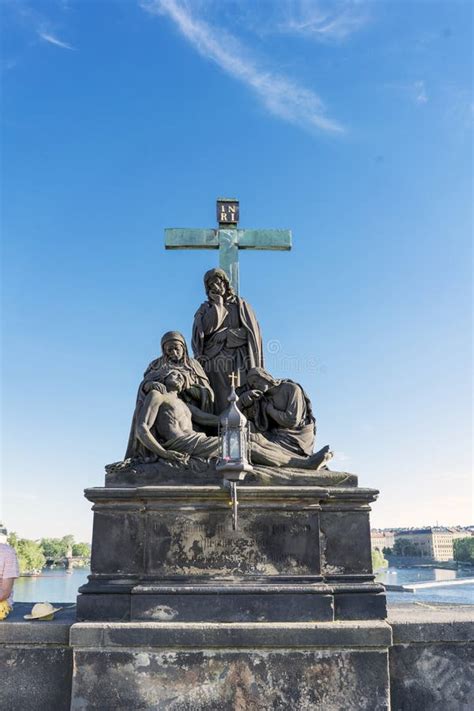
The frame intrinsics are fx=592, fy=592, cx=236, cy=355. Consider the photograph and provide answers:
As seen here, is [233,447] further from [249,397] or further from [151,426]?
[249,397]

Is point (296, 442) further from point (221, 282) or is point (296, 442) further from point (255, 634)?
point (221, 282)

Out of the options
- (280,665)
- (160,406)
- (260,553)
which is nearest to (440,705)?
(280,665)

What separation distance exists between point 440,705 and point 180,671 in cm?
217

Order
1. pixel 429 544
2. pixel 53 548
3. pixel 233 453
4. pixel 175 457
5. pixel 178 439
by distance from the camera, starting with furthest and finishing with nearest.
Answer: pixel 429 544
pixel 53 548
pixel 178 439
pixel 175 457
pixel 233 453

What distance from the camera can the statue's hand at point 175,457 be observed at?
5.45 metres

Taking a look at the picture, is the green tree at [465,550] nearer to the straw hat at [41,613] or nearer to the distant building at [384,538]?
the distant building at [384,538]

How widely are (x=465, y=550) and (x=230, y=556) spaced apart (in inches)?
3948

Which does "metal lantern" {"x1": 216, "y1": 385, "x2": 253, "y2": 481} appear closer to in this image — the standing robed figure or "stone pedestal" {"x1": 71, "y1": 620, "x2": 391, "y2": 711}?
"stone pedestal" {"x1": 71, "y1": 620, "x2": 391, "y2": 711}

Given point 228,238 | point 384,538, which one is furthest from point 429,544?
point 228,238

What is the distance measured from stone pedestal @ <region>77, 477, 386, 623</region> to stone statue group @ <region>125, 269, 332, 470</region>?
1.35 feet

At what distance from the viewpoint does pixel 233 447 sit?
16.6 feet

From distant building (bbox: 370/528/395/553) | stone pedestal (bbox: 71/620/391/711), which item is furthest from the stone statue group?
distant building (bbox: 370/528/395/553)

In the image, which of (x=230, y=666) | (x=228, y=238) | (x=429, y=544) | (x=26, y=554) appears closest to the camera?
(x=230, y=666)

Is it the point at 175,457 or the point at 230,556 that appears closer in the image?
the point at 230,556
